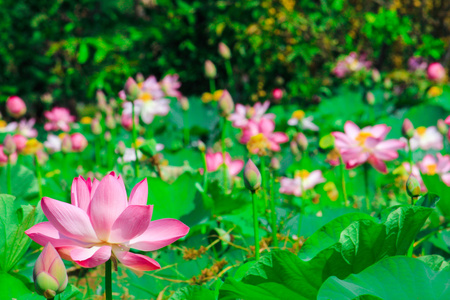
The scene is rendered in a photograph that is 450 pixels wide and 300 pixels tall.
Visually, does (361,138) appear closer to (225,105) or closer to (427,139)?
(225,105)

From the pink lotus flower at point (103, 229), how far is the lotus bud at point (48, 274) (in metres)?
0.03

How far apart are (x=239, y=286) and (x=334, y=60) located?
264 cm

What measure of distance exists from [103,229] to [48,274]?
71 millimetres

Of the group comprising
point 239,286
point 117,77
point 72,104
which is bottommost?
point 72,104

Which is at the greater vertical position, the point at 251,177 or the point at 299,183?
the point at 251,177

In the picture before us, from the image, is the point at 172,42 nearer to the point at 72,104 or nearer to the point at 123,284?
the point at 72,104

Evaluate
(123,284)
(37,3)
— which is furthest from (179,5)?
(123,284)

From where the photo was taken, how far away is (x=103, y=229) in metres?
0.44

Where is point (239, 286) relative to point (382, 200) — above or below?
above

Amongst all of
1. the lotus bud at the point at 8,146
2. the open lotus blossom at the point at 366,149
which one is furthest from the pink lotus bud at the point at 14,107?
the open lotus blossom at the point at 366,149

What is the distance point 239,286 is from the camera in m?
0.44

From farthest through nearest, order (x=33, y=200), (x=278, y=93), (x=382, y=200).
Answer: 1. (x=278, y=93)
2. (x=382, y=200)
3. (x=33, y=200)

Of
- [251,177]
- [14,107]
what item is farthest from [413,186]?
[14,107]

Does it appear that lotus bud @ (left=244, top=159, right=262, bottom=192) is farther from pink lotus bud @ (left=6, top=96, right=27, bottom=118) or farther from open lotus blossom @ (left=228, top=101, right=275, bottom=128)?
pink lotus bud @ (left=6, top=96, right=27, bottom=118)
